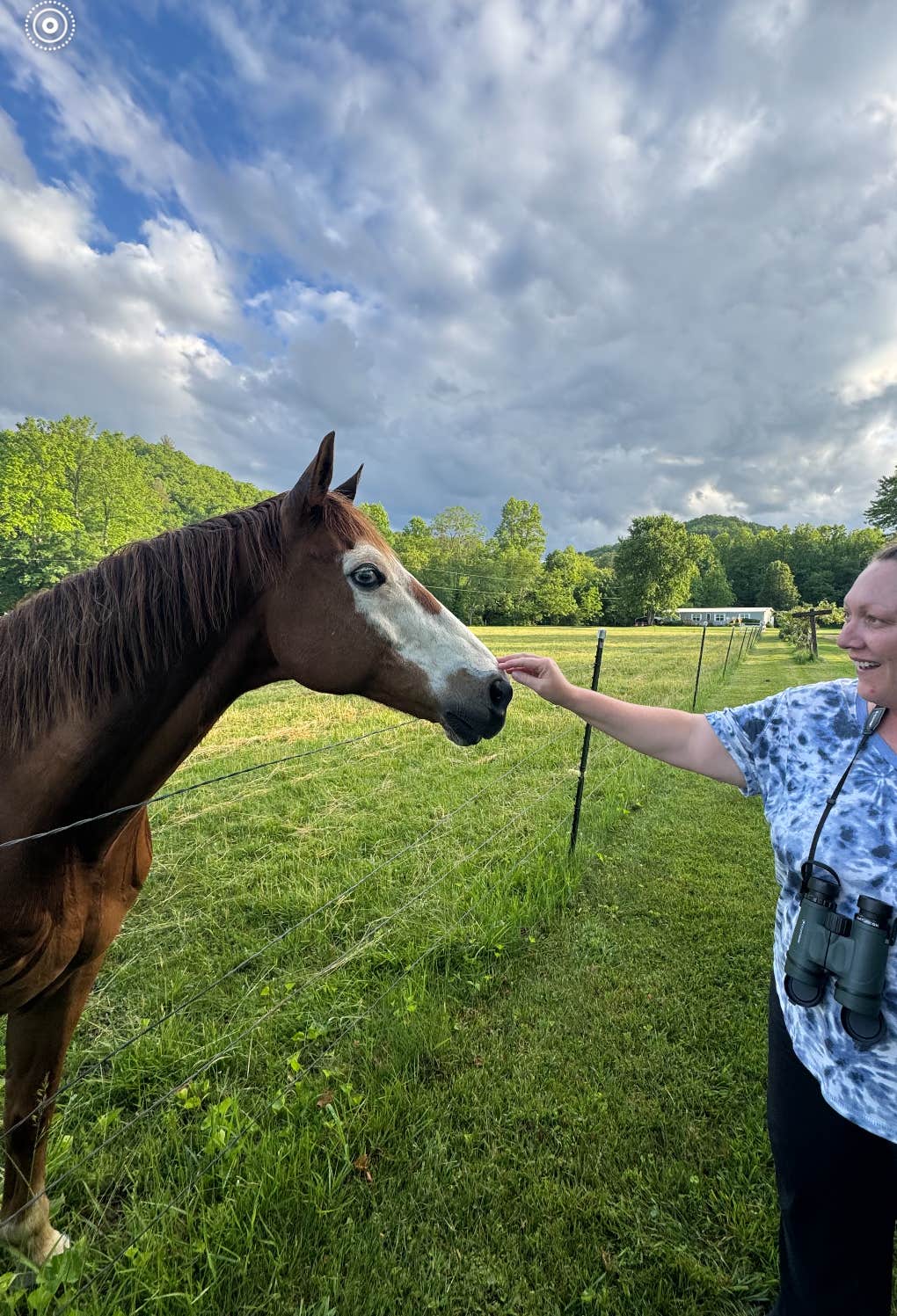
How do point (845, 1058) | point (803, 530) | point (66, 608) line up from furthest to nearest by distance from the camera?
1. point (803, 530)
2. point (66, 608)
3. point (845, 1058)

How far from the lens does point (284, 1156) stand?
75.2 inches

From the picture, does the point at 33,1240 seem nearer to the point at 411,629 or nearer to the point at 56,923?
the point at 56,923

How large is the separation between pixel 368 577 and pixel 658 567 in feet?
180

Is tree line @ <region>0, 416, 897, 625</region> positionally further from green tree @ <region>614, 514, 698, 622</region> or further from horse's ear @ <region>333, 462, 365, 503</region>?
horse's ear @ <region>333, 462, 365, 503</region>

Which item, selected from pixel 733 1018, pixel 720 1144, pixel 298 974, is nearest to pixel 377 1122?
pixel 298 974

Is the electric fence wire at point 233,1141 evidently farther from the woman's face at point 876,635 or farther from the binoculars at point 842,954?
the woman's face at point 876,635

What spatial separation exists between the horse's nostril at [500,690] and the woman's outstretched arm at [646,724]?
0.22ft

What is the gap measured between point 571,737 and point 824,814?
7.51 metres

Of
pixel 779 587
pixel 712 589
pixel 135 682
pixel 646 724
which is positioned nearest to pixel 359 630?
pixel 135 682

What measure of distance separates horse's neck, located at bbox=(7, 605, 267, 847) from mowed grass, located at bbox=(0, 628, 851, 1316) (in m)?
0.68

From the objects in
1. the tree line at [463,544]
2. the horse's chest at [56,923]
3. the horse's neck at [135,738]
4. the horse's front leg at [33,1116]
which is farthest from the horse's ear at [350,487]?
the tree line at [463,544]

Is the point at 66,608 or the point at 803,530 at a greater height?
the point at 803,530

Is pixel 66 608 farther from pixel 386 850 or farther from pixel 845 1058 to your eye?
pixel 386 850

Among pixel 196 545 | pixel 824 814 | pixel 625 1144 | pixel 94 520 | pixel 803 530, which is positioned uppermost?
pixel 803 530
